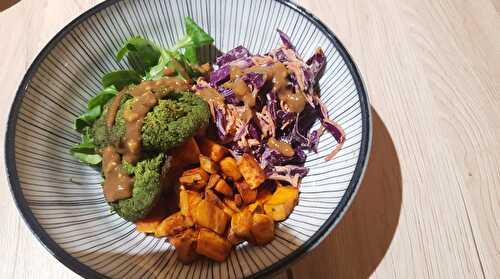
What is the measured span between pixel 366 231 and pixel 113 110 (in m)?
0.78

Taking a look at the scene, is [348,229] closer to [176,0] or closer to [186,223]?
[186,223]

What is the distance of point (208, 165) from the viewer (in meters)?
1.12

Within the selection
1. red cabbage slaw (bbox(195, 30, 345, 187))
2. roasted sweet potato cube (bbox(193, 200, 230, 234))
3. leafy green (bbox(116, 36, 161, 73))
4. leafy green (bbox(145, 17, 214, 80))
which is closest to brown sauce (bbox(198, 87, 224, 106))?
red cabbage slaw (bbox(195, 30, 345, 187))

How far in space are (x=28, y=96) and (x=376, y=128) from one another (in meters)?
1.04

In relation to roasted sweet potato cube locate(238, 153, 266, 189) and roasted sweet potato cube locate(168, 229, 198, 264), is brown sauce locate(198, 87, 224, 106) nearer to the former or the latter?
roasted sweet potato cube locate(238, 153, 266, 189)

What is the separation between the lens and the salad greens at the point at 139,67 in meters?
1.24

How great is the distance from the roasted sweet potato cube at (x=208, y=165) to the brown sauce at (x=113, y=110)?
0.27 metres

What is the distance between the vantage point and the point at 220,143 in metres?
1.27

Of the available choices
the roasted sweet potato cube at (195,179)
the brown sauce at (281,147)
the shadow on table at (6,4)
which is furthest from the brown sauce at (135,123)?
the shadow on table at (6,4)

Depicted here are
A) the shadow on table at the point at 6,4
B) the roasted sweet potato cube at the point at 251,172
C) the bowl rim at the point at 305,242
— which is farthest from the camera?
the shadow on table at the point at 6,4

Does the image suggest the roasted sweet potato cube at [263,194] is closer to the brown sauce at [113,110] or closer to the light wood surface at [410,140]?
the light wood surface at [410,140]

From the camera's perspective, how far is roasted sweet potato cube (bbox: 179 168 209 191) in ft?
3.67

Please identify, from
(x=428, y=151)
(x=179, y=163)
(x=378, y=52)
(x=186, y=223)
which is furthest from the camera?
(x=378, y=52)

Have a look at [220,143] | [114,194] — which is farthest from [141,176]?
[220,143]
